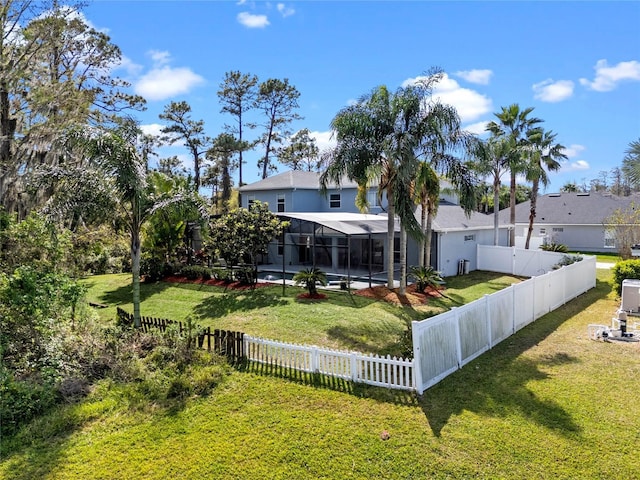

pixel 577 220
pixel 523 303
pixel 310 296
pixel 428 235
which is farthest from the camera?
pixel 577 220

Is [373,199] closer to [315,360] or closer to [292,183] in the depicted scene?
[292,183]

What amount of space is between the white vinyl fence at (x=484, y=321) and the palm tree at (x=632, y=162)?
12.8 feet

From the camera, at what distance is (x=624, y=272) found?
16.8 m

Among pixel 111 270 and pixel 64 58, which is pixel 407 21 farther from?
pixel 111 270

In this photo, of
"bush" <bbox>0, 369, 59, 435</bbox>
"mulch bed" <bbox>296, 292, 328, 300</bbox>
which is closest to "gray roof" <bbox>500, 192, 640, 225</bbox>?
"mulch bed" <bbox>296, 292, 328, 300</bbox>

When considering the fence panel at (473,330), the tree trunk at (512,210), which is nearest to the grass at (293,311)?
the fence panel at (473,330)

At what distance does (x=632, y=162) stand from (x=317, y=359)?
573 inches

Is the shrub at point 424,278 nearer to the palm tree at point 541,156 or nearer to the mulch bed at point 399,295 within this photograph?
the mulch bed at point 399,295

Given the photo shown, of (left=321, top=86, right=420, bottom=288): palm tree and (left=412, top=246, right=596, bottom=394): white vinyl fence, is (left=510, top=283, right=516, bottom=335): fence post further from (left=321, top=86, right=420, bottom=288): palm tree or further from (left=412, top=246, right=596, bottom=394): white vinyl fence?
(left=321, top=86, right=420, bottom=288): palm tree

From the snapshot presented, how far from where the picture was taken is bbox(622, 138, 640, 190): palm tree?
598 inches

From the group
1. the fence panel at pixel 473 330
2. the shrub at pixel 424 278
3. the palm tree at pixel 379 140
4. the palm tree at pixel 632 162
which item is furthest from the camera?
the shrub at pixel 424 278

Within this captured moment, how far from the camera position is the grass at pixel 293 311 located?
38.7ft

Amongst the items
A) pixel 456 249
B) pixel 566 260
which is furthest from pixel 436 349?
pixel 566 260

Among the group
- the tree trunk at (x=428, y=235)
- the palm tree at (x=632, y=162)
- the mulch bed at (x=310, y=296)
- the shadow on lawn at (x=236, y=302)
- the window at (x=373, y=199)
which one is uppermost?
the palm tree at (x=632, y=162)
